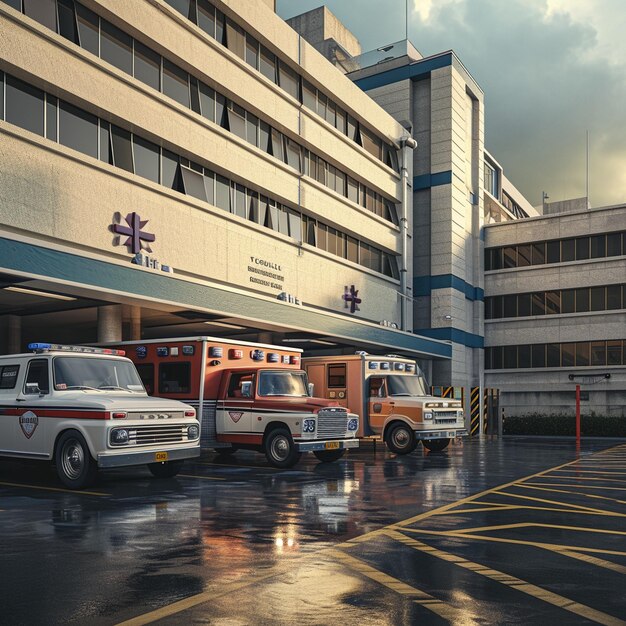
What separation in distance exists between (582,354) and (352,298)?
1687 cm

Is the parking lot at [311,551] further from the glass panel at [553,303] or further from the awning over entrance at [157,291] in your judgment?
the glass panel at [553,303]

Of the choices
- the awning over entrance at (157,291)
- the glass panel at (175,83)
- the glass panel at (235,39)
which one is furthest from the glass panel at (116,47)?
the awning over entrance at (157,291)

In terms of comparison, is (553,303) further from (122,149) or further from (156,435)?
(156,435)

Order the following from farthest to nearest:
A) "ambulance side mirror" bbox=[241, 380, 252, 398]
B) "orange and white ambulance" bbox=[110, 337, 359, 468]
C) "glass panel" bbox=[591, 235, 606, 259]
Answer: "glass panel" bbox=[591, 235, 606, 259] → "ambulance side mirror" bbox=[241, 380, 252, 398] → "orange and white ambulance" bbox=[110, 337, 359, 468]

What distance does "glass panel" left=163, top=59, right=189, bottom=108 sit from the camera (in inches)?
1081

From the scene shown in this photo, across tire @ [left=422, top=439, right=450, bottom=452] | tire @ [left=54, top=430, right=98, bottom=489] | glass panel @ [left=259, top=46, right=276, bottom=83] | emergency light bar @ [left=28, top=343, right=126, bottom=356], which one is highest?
glass panel @ [left=259, top=46, right=276, bottom=83]

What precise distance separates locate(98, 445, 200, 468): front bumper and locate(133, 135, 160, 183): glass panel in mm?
13445

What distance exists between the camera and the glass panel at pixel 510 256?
49.2 metres

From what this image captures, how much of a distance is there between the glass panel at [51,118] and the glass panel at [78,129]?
0.60ft

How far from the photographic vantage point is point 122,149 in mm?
25219

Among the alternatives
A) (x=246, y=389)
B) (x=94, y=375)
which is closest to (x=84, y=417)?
(x=94, y=375)

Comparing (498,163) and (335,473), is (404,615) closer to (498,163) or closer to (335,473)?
(335,473)

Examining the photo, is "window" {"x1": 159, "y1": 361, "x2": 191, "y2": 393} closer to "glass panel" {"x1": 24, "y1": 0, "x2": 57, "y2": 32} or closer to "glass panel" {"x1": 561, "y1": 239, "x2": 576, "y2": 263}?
"glass panel" {"x1": 24, "y1": 0, "x2": 57, "y2": 32}

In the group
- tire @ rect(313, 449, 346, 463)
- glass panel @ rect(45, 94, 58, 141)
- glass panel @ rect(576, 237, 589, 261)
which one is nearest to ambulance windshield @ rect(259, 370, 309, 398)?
tire @ rect(313, 449, 346, 463)
